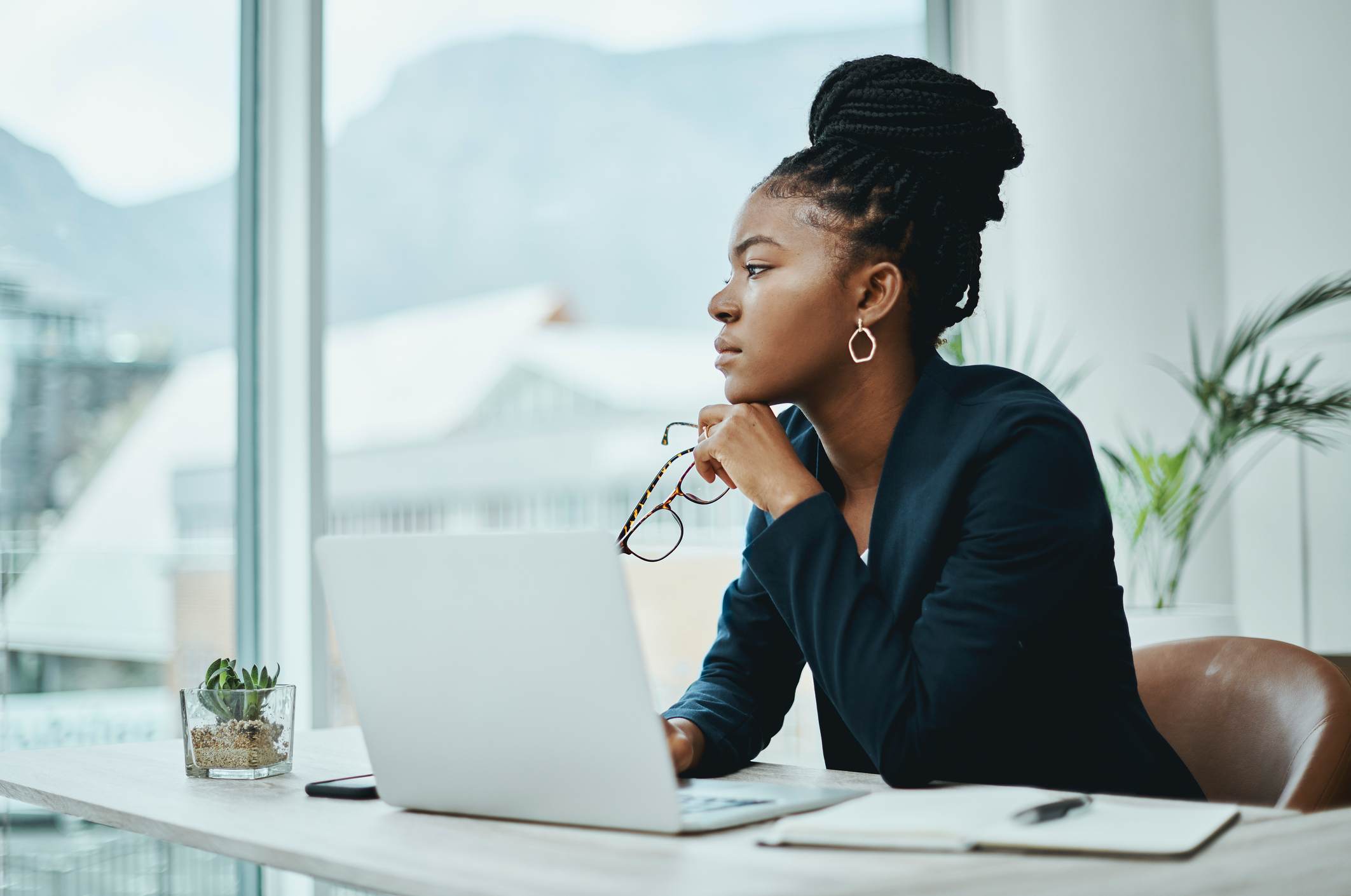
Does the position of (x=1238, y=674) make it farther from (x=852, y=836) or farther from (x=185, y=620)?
(x=185, y=620)

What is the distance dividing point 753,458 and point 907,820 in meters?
0.54

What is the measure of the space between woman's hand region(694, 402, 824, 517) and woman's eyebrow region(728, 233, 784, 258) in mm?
183

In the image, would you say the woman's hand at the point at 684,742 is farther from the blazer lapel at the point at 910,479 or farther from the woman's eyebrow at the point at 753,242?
the woman's eyebrow at the point at 753,242

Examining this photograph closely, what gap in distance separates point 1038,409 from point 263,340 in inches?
71.9

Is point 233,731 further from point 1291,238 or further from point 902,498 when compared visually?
point 1291,238

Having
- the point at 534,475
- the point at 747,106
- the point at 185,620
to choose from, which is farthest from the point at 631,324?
the point at 185,620

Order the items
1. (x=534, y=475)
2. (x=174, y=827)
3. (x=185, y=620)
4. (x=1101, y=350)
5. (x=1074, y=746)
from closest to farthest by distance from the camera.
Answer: (x=174, y=827)
(x=1074, y=746)
(x=185, y=620)
(x=534, y=475)
(x=1101, y=350)

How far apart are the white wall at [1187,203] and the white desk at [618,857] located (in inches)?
99.3

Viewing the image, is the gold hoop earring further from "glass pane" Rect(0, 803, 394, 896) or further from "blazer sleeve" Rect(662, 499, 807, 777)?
"glass pane" Rect(0, 803, 394, 896)

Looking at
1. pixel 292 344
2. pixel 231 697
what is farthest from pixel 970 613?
pixel 292 344

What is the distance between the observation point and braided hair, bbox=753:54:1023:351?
146 centimetres

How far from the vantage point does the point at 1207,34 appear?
11.4 ft

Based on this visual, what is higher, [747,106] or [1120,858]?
[747,106]

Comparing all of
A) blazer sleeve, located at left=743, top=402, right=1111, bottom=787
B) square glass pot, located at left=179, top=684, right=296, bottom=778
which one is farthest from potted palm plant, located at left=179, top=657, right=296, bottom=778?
blazer sleeve, located at left=743, top=402, right=1111, bottom=787
